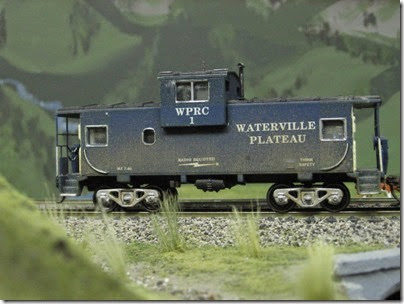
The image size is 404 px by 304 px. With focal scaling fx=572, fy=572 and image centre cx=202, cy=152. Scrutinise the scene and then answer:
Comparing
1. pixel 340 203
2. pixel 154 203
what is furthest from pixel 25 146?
pixel 340 203

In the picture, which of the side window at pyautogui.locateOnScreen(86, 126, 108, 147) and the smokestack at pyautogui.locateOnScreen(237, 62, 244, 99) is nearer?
the smokestack at pyautogui.locateOnScreen(237, 62, 244, 99)

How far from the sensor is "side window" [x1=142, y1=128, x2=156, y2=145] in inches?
406

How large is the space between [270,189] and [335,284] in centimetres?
364

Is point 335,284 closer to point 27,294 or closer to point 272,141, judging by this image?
point 27,294

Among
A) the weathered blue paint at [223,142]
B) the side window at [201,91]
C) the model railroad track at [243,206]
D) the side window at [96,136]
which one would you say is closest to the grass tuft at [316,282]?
the model railroad track at [243,206]

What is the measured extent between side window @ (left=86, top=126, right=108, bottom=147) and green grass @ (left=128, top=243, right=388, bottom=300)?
3373mm

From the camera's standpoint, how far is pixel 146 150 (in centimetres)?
1027

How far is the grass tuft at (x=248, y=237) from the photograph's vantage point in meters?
6.97

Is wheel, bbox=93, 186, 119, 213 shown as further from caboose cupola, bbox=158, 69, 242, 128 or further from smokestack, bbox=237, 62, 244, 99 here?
smokestack, bbox=237, 62, 244, 99

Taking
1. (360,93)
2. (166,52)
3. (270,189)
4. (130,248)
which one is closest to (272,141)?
(270,189)

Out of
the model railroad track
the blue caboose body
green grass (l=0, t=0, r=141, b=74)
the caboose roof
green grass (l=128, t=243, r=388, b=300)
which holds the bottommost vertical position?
green grass (l=128, t=243, r=388, b=300)

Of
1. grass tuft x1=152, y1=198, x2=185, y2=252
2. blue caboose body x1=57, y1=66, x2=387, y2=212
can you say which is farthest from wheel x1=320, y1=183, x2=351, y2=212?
grass tuft x1=152, y1=198, x2=185, y2=252

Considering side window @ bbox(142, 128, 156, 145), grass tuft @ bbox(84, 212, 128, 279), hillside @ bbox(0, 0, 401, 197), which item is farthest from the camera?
side window @ bbox(142, 128, 156, 145)

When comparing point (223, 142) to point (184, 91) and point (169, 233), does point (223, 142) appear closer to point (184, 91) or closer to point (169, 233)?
point (184, 91)
